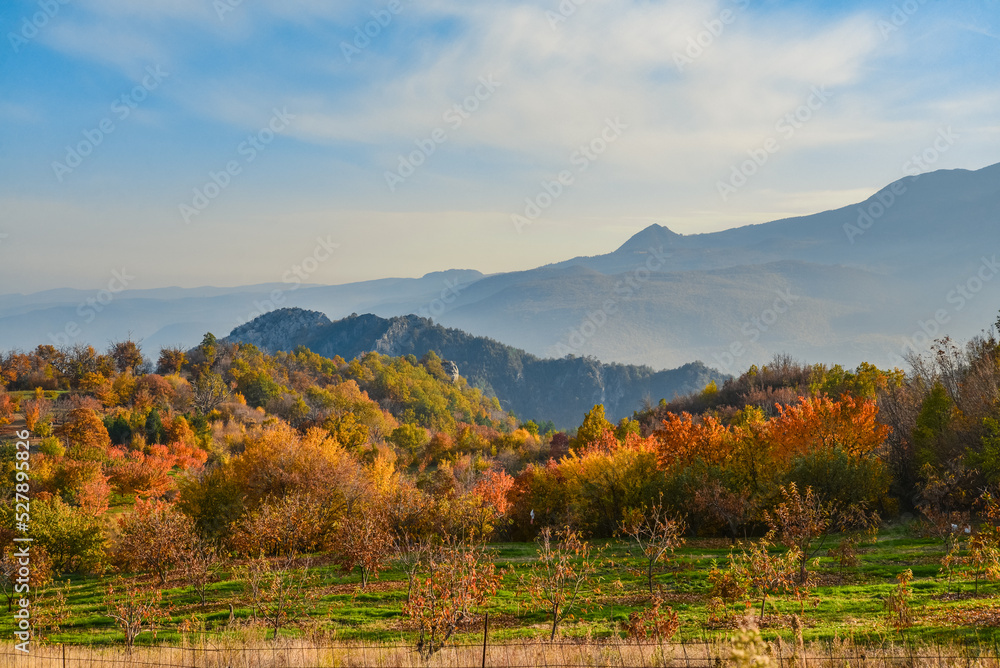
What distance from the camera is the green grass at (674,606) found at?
44.1 feet

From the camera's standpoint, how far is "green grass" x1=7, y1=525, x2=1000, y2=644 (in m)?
13.4

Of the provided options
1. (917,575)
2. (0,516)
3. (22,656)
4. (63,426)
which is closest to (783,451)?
(917,575)

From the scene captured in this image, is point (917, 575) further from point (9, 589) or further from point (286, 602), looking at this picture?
point (9, 589)

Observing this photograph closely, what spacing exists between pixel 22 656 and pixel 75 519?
62.2 ft

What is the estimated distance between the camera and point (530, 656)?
11562mm

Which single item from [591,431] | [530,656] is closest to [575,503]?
[530,656]

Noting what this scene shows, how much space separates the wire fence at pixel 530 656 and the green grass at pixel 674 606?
1.15 meters

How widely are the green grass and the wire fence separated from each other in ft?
3.78

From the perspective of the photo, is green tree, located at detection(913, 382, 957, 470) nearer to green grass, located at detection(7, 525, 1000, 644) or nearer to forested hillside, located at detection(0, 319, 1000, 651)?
forested hillside, located at detection(0, 319, 1000, 651)

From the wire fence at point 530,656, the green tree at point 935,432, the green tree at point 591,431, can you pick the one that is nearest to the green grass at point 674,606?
the wire fence at point 530,656

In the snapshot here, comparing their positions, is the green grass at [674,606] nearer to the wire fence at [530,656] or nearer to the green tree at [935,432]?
the wire fence at [530,656]

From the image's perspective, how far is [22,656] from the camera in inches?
529

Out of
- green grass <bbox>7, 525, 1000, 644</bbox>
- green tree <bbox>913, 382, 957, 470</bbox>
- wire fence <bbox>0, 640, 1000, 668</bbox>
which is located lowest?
green grass <bbox>7, 525, 1000, 644</bbox>

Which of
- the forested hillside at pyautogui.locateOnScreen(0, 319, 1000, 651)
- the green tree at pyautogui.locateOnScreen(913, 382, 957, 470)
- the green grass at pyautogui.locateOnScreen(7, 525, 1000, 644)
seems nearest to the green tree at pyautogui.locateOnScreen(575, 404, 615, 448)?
the forested hillside at pyautogui.locateOnScreen(0, 319, 1000, 651)
